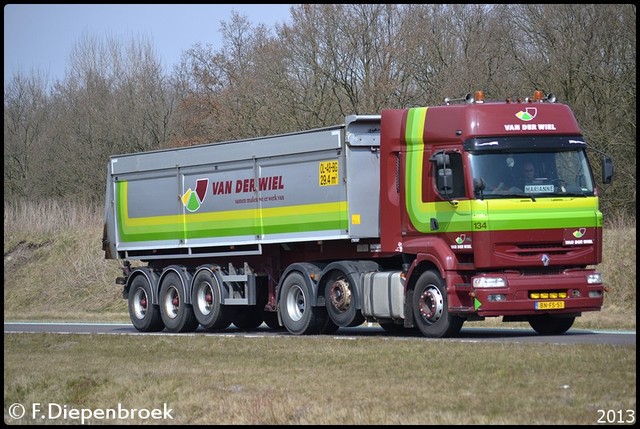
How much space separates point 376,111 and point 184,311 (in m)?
16.0

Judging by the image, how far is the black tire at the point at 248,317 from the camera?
81.0 ft

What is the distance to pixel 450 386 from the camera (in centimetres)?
1305

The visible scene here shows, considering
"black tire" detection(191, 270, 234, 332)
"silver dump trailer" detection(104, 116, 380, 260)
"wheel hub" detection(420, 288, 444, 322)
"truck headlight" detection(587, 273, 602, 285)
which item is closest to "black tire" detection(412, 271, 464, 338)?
"wheel hub" detection(420, 288, 444, 322)

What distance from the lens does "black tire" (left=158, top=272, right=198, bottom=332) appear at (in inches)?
968

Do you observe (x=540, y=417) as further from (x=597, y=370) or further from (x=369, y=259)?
(x=369, y=259)

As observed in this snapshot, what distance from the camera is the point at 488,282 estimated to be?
61.0ft

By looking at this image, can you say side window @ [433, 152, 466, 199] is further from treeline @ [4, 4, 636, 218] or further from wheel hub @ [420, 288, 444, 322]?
treeline @ [4, 4, 636, 218]

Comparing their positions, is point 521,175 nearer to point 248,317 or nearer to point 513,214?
point 513,214

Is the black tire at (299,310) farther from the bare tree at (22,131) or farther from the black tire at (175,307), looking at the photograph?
the bare tree at (22,131)

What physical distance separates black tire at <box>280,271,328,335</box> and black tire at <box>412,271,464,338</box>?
2.40 m

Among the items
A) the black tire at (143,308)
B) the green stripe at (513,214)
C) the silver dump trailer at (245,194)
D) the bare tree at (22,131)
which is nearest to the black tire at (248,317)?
the silver dump trailer at (245,194)

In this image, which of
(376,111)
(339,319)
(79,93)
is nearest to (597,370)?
(339,319)

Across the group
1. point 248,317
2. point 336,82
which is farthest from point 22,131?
point 248,317

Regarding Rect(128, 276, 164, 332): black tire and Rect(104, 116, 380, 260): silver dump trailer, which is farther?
Rect(128, 276, 164, 332): black tire
